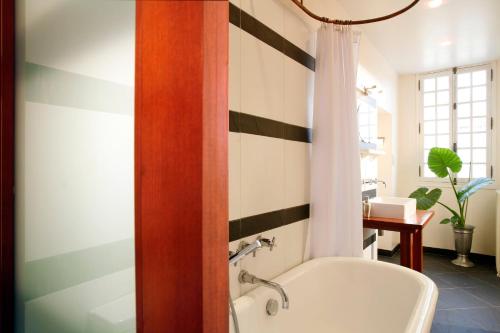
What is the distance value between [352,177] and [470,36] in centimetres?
247

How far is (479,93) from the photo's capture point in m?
4.09

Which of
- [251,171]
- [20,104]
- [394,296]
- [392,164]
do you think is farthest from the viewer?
[392,164]

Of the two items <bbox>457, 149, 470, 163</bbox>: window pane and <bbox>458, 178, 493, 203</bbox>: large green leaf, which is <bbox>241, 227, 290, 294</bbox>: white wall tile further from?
<bbox>457, 149, 470, 163</bbox>: window pane

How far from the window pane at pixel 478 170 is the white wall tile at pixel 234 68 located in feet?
13.4

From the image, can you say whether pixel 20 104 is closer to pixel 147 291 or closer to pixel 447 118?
pixel 147 291

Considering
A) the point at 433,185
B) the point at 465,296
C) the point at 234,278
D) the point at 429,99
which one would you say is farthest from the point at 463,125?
the point at 234,278

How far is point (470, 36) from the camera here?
Answer: 322 cm

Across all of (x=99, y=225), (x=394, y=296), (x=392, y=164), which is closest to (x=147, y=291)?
(x=99, y=225)

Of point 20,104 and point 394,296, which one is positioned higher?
point 20,104

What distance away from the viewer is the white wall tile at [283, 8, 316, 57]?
1.87m

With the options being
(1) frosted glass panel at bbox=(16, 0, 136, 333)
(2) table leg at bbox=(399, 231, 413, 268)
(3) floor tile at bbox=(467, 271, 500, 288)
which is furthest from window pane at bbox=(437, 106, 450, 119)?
(1) frosted glass panel at bbox=(16, 0, 136, 333)

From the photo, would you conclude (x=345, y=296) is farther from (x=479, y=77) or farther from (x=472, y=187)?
(x=479, y=77)

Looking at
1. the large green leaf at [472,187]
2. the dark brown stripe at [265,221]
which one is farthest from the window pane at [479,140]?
the dark brown stripe at [265,221]

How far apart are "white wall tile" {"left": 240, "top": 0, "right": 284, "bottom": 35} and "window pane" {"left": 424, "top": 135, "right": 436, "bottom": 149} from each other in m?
3.59
